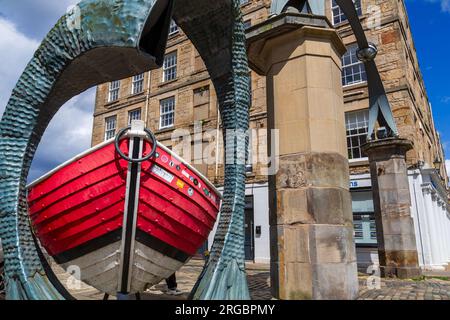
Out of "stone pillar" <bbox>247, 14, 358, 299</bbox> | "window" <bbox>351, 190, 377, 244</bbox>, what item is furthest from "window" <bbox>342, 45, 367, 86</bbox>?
"stone pillar" <bbox>247, 14, 358, 299</bbox>

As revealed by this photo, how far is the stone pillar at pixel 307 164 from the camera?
420cm

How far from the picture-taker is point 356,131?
1443 centimetres

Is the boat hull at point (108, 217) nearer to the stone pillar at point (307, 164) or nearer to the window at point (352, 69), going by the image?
the stone pillar at point (307, 164)

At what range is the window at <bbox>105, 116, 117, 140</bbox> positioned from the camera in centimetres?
2288

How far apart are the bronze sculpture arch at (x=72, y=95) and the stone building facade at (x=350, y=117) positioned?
7.72 meters

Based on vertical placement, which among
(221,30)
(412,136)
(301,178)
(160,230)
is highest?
(412,136)

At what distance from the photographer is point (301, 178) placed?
14.6ft

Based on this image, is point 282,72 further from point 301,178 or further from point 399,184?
point 399,184

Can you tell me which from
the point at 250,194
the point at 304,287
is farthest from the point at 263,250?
the point at 304,287

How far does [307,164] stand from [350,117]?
11.2 m

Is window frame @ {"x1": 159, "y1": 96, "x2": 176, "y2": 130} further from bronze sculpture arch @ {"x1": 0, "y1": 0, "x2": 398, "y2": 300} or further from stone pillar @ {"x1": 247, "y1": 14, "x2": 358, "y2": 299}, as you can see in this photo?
bronze sculpture arch @ {"x1": 0, "y1": 0, "x2": 398, "y2": 300}

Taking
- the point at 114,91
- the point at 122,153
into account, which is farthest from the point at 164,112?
the point at 122,153

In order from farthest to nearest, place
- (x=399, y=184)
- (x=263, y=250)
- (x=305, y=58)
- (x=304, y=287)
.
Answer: (x=263, y=250), (x=399, y=184), (x=305, y=58), (x=304, y=287)
